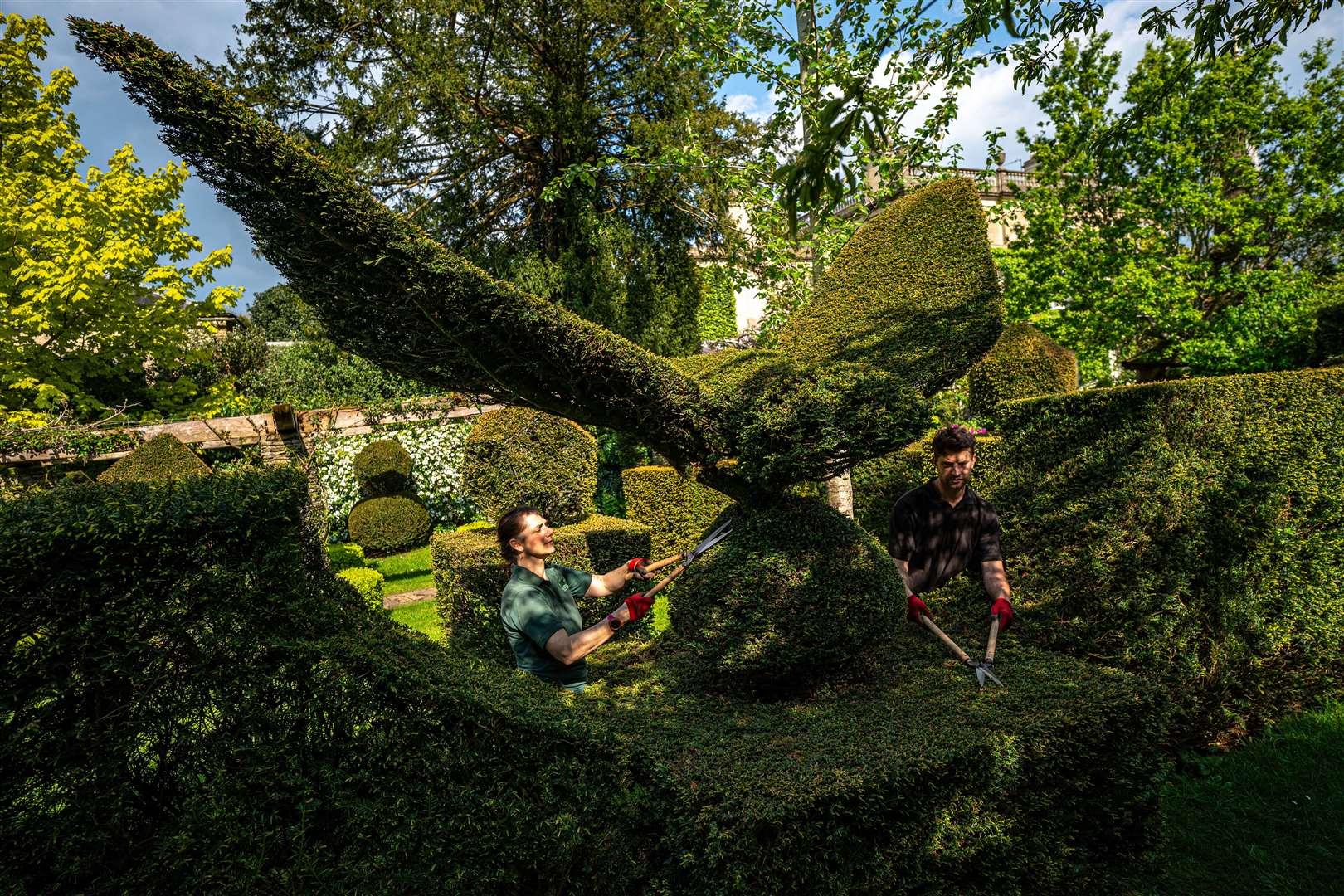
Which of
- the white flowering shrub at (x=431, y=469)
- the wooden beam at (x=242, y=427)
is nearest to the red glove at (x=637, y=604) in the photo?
the wooden beam at (x=242, y=427)

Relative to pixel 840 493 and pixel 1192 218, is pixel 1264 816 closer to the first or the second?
pixel 840 493

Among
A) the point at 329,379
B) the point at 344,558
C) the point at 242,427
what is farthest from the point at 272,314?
the point at 344,558

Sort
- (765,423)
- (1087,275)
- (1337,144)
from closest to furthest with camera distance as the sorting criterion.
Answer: (765,423) → (1337,144) → (1087,275)

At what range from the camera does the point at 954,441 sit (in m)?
3.92

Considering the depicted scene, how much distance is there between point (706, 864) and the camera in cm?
233

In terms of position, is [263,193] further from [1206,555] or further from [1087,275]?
[1087,275]

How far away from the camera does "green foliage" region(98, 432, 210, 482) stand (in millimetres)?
10461

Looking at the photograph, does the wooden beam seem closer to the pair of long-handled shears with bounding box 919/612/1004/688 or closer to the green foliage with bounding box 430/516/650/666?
the green foliage with bounding box 430/516/650/666

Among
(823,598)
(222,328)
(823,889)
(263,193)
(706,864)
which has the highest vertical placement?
(222,328)

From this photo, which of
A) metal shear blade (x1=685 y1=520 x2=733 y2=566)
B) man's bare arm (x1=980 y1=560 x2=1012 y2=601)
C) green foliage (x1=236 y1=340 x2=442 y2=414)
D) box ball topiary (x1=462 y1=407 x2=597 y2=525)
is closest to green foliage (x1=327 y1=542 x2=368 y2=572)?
box ball topiary (x1=462 y1=407 x2=597 y2=525)

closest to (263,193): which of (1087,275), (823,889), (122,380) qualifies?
(823,889)

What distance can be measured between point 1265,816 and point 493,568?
5.90 metres

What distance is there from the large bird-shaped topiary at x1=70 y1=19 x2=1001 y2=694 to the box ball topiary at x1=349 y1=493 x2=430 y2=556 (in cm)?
1224

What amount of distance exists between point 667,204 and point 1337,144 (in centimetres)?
1622
